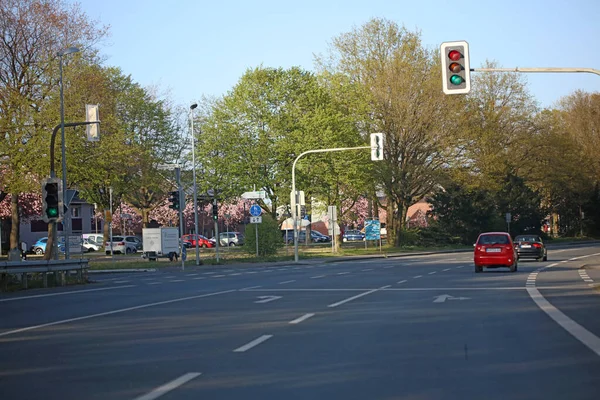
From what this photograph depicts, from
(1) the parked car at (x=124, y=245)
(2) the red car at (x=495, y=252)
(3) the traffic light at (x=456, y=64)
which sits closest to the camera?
(3) the traffic light at (x=456, y=64)

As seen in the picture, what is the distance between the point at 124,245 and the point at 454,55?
60.8m

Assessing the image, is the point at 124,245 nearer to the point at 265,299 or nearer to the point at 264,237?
the point at 264,237

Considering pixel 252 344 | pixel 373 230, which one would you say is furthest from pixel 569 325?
pixel 373 230

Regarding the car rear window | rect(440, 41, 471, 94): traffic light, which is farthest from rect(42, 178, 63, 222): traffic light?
the car rear window

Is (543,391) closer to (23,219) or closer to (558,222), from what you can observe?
(23,219)

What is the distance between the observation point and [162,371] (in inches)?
368

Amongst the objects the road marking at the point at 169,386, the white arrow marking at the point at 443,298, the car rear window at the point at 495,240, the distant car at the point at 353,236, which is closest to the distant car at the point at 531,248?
the car rear window at the point at 495,240

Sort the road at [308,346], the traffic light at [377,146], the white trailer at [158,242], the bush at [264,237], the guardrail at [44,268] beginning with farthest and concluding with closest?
1. the white trailer at [158,242]
2. the bush at [264,237]
3. the traffic light at [377,146]
4. the guardrail at [44,268]
5. the road at [308,346]

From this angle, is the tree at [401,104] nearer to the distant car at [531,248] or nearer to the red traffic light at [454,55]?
the distant car at [531,248]

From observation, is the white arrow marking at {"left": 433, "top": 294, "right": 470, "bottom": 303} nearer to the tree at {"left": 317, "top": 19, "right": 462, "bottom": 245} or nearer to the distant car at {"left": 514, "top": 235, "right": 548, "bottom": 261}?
the distant car at {"left": 514, "top": 235, "right": 548, "bottom": 261}

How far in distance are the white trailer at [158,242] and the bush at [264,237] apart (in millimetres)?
5538

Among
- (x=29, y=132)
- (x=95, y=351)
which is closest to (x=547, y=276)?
(x=95, y=351)

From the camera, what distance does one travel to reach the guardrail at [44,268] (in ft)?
87.3

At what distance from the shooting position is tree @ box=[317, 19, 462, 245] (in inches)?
2413
